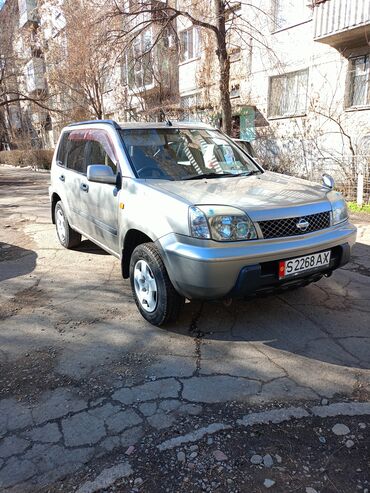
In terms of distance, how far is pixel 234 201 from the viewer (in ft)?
10.0

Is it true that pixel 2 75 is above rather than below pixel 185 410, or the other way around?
above

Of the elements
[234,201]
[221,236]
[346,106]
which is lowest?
[221,236]

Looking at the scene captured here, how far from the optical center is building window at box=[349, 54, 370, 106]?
35.0 ft

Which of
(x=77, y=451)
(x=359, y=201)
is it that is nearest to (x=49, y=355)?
(x=77, y=451)

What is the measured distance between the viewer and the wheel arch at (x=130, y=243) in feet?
12.0

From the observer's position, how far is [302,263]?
10.3 ft

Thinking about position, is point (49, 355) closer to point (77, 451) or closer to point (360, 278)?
point (77, 451)

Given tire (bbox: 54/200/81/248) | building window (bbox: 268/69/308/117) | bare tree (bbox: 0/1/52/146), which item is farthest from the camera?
bare tree (bbox: 0/1/52/146)

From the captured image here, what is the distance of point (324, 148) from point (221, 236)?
10372mm

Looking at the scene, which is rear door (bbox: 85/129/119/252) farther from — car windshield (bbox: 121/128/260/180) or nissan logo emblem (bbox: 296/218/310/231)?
nissan logo emblem (bbox: 296/218/310/231)

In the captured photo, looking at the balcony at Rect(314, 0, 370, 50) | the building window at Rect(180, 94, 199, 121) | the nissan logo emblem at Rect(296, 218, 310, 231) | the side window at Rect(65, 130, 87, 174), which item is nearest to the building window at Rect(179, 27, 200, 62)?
the building window at Rect(180, 94, 199, 121)

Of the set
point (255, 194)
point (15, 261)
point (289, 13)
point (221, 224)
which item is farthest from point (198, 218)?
point (289, 13)

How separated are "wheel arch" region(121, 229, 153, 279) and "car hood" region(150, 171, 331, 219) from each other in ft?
1.67

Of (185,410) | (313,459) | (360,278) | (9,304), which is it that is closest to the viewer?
(313,459)
